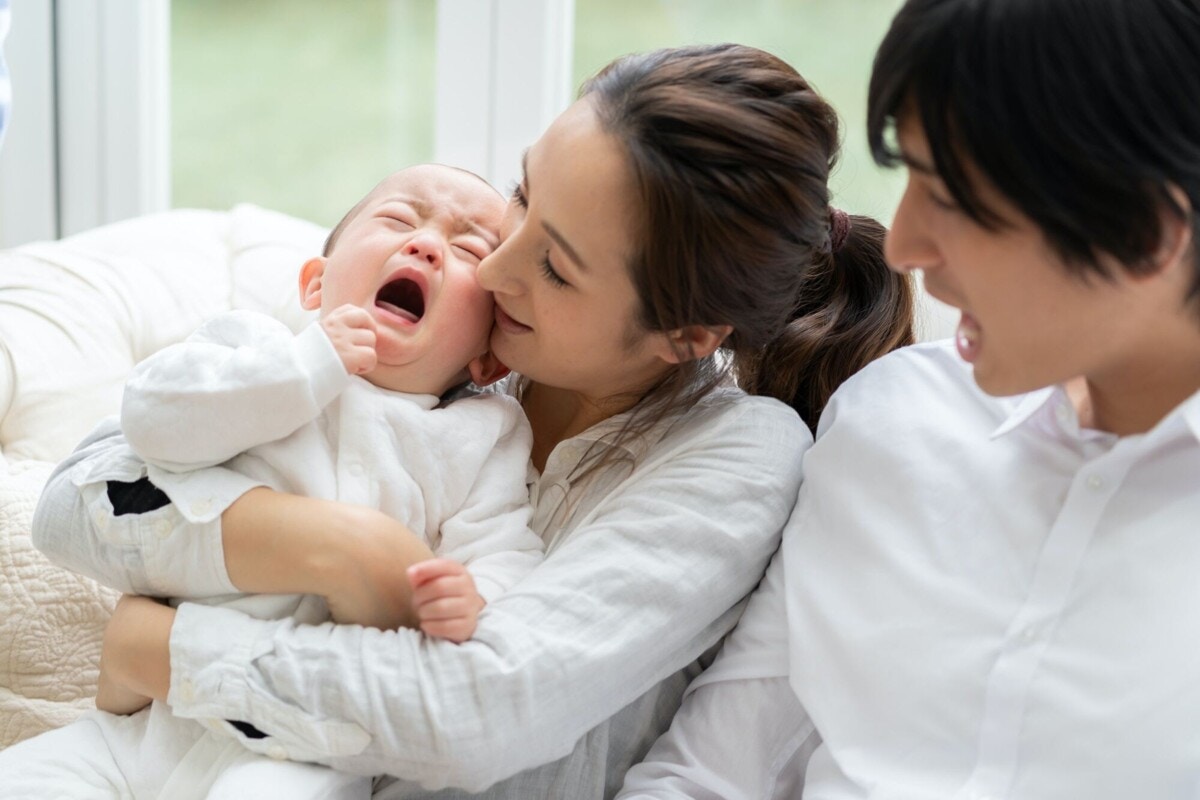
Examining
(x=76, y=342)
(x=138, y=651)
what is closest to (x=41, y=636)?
(x=138, y=651)

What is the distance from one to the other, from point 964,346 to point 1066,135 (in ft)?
0.88

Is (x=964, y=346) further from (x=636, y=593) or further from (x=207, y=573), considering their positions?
(x=207, y=573)

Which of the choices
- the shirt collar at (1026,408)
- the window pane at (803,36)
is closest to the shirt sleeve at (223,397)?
the shirt collar at (1026,408)

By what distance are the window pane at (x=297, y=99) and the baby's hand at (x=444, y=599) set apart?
169 centimetres

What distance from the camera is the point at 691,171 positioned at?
4.21 feet

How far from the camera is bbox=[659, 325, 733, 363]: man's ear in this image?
54.9 inches

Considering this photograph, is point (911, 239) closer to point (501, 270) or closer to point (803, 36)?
point (501, 270)

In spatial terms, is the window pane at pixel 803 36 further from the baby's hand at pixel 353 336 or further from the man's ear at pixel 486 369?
the baby's hand at pixel 353 336

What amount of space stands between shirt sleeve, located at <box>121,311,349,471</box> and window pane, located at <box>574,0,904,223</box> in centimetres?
122

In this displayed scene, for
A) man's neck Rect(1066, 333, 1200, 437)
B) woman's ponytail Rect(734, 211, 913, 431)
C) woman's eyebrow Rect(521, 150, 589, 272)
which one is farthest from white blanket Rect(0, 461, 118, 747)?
man's neck Rect(1066, 333, 1200, 437)

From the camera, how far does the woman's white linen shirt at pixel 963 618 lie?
1.10m

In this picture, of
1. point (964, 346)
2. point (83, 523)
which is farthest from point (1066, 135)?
point (83, 523)

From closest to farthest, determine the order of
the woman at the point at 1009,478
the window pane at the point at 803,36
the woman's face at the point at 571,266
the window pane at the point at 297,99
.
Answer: the woman at the point at 1009,478
the woman's face at the point at 571,266
the window pane at the point at 803,36
the window pane at the point at 297,99

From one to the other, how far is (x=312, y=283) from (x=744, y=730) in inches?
28.3
